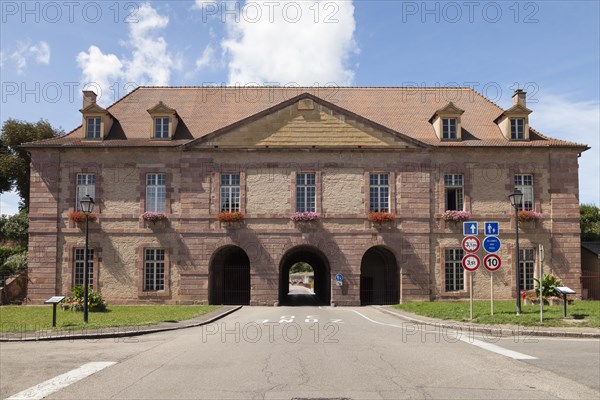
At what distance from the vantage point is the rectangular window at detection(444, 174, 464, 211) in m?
31.0

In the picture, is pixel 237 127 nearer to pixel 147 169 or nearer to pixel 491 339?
pixel 147 169

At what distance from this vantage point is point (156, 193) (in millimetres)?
30938

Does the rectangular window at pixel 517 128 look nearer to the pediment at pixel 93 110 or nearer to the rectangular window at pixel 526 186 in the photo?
the rectangular window at pixel 526 186

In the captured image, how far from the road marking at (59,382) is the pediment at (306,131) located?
20878mm

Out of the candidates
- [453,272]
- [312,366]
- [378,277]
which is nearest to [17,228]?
[378,277]

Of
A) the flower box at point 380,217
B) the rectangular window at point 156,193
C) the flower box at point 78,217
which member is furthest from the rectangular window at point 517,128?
the flower box at point 78,217

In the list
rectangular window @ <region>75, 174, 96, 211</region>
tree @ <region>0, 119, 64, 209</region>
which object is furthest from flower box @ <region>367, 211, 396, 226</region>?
tree @ <region>0, 119, 64, 209</region>

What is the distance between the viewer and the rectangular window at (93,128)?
31742 millimetres

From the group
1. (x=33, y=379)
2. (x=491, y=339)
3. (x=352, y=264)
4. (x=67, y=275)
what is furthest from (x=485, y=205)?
(x=33, y=379)

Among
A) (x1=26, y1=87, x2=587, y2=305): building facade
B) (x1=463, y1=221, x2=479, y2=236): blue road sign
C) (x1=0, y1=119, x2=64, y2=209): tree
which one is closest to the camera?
(x1=463, y1=221, x2=479, y2=236): blue road sign

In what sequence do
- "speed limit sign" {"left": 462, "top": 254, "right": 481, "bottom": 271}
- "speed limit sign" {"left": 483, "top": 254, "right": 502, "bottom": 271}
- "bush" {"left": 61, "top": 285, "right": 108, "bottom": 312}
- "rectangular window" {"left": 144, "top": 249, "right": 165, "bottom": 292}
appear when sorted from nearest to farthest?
"speed limit sign" {"left": 483, "top": 254, "right": 502, "bottom": 271} < "speed limit sign" {"left": 462, "top": 254, "right": 481, "bottom": 271} < "bush" {"left": 61, "top": 285, "right": 108, "bottom": 312} < "rectangular window" {"left": 144, "top": 249, "right": 165, "bottom": 292}

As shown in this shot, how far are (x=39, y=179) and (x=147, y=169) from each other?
5684 mm

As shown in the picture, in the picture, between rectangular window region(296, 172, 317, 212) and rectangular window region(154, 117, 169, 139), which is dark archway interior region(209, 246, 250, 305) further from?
rectangular window region(154, 117, 169, 139)

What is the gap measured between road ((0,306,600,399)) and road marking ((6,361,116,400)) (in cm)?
9
